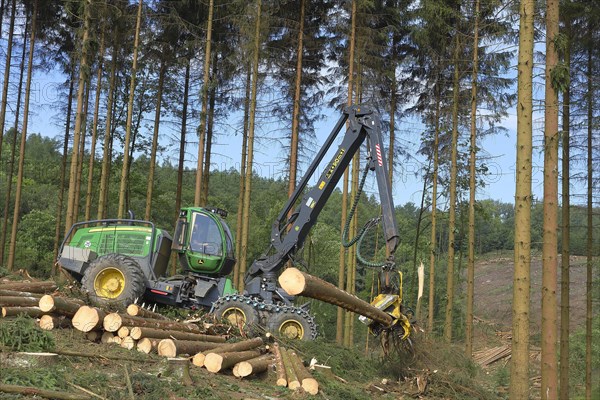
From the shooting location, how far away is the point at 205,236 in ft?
42.0

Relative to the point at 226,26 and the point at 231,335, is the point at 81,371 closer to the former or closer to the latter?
the point at 231,335

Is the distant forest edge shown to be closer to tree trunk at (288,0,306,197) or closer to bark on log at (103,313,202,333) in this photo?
tree trunk at (288,0,306,197)

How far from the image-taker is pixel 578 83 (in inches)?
690

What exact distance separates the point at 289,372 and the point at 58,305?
3.22 m

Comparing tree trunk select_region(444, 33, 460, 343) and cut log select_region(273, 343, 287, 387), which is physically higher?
tree trunk select_region(444, 33, 460, 343)

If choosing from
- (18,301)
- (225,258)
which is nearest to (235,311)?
(225,258)

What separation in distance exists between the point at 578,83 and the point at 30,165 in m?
42.7

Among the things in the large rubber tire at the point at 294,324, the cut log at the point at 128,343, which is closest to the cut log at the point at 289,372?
the large rubber tire at the point at 294,324

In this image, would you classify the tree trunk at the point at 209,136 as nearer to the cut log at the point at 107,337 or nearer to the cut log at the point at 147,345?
the cut log at the point at 107,337

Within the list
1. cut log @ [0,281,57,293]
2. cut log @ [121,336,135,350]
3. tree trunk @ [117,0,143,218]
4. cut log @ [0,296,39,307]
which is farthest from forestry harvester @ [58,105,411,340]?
tree trunk @ [117,0,143,218]

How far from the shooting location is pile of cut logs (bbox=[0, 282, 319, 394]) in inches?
321

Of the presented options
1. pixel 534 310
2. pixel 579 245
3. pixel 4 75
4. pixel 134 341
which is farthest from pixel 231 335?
pixel 534 310

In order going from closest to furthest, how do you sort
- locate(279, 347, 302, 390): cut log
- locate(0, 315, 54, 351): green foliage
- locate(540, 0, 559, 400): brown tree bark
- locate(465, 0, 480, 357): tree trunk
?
locate(0, 315, 54, 351): green foliage → locate(279, 347, 302, 390): cut log → locate(540, 0, 559, 400): brown tree bark → locate(465, 0, 480, 357): tree trunk

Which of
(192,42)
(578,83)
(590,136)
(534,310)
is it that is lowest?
(534,310)
